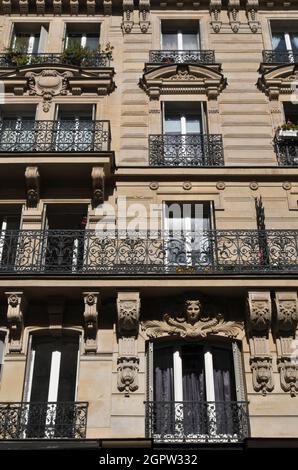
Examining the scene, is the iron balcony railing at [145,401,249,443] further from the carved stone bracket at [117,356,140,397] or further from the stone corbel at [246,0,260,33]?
the stone corbel at [246,0,260,33]

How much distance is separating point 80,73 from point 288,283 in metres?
7.83

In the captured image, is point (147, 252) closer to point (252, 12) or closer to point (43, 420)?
point (43, 420)

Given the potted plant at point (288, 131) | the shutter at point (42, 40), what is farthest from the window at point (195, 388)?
the shutter at point (42, 40)

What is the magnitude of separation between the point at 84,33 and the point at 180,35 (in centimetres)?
266

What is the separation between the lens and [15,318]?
36.3ft

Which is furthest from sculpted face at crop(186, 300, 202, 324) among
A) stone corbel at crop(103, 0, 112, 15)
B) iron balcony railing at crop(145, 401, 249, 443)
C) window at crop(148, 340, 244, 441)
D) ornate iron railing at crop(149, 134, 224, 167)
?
stone corbel at crop(103, 0, 112, 15)

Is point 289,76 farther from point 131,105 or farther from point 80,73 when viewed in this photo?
point 80,73

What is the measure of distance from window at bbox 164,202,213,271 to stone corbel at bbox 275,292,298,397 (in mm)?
1665

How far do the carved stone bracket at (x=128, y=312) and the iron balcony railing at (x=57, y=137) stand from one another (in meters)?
3.76

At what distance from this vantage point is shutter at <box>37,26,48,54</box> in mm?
16578

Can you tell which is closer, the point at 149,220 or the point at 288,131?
the point at 149,220

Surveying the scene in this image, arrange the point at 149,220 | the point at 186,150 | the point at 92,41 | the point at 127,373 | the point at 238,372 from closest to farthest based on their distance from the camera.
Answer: the point at 127,373, the point at 238,372, the point at 149,220, the point at 186,150, the point at 92,41

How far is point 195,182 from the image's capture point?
13.6 metres

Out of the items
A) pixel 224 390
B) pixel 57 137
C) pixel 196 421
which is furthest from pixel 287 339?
pixel 57 137
